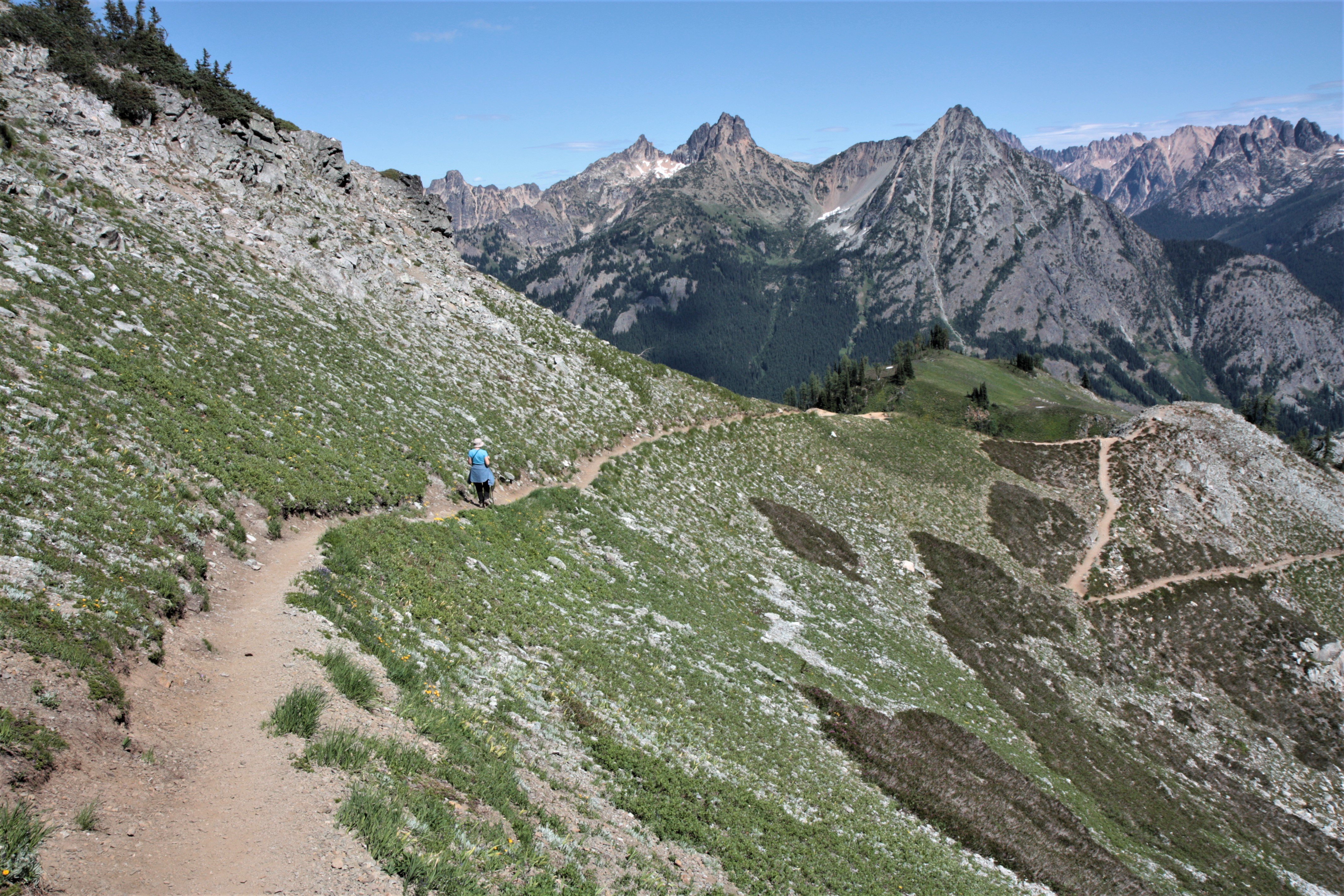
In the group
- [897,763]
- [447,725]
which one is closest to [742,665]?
[897,763]

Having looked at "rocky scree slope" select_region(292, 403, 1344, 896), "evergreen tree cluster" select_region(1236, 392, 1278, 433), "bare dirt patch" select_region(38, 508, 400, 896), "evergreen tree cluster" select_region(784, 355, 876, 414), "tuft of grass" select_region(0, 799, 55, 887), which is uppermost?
"evergreen tree cluster" select_region(1236, 392, 1278, 433)

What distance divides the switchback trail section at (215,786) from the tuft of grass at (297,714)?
0.17 meters

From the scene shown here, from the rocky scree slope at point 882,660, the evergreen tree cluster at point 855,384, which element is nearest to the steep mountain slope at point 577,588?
the rocky scree slope at point 882,660

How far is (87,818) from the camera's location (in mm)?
8117

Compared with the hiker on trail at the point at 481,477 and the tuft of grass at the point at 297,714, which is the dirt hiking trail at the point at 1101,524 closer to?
the hiker on trail at the point at 481,477

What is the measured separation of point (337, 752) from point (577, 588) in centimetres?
1422

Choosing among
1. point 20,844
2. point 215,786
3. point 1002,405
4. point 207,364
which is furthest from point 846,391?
point 20,844

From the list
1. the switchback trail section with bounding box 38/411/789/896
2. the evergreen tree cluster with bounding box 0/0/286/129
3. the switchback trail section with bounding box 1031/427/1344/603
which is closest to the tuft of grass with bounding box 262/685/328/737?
the switchback trail section with bounding box 38/411/789/896

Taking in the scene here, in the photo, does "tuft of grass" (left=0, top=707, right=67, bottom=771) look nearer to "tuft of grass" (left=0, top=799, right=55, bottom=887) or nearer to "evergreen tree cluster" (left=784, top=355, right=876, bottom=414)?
"tuft of grass" (left=0, top=799, right=55, bottom=887)

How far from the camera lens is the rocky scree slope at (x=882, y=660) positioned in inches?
618

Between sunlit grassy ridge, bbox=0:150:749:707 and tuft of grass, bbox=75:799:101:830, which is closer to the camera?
tuft of grass, bbox=75:799:101:830

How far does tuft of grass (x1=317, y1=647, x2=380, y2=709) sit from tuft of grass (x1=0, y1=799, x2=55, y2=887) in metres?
5.06

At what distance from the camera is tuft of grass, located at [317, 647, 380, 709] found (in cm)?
1261

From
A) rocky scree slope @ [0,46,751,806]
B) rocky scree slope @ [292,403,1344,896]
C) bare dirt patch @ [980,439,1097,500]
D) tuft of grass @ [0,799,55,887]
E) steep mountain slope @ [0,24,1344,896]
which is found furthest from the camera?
bare dirt patch @ [980,439,1097,500]
